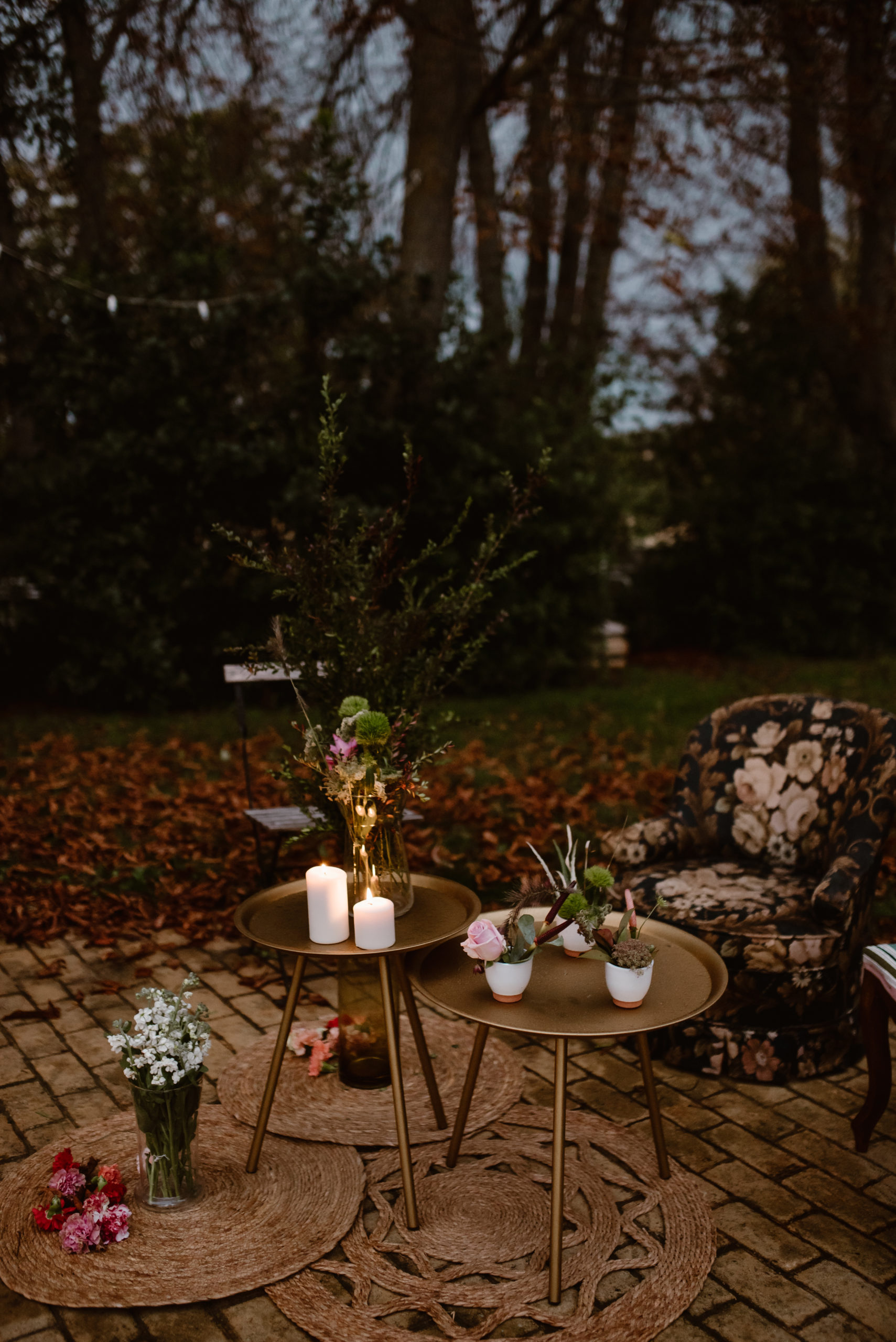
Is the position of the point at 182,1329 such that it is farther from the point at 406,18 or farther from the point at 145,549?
the point at 406,18

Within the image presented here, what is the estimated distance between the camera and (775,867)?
3.87 meters

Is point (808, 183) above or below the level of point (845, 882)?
above

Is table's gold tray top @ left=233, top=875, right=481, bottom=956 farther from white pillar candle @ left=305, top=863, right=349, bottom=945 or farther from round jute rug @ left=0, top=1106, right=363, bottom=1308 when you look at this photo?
round jute rug @ left=0, top=1106, right=363, bottom=1308

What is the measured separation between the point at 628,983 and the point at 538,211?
1090cm

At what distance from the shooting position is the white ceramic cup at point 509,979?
2.47 metres

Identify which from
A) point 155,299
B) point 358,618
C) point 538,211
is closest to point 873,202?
point 538,211

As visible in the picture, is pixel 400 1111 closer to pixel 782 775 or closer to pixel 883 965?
pixel 883 965

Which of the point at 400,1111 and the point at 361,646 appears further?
the point at 361,646

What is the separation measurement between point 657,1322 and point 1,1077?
2305 millimetres

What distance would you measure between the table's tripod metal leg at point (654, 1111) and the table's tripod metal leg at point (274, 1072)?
984 mm

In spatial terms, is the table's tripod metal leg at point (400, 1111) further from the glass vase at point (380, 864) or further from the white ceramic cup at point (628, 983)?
the white ceramic cup at point (628, 983)

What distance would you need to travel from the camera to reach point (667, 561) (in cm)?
1394

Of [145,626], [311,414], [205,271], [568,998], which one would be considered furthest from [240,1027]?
[205,271]

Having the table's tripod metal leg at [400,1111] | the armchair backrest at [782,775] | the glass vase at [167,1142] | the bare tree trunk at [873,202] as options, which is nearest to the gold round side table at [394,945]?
the table's tripod metal leg at [400,1111]
